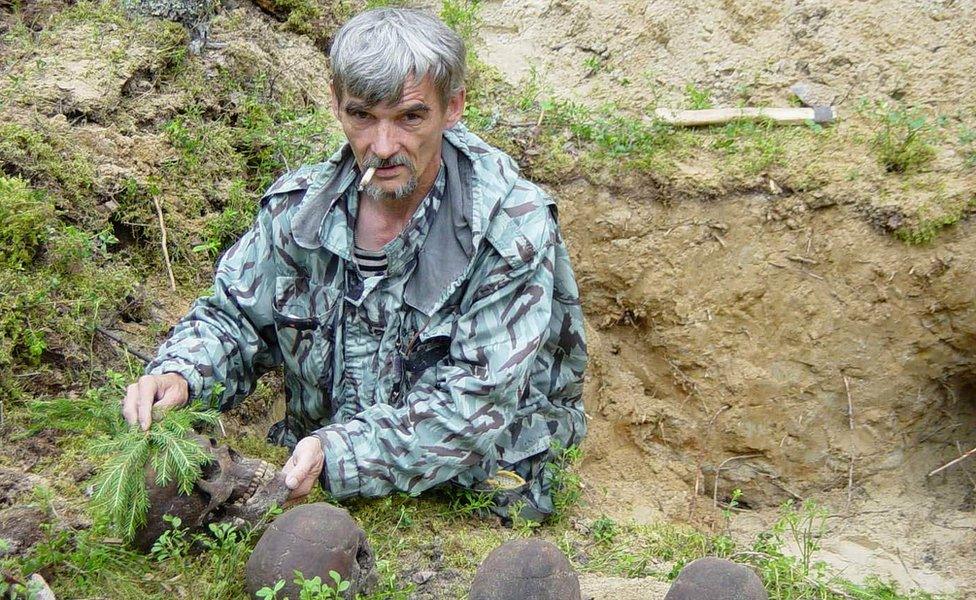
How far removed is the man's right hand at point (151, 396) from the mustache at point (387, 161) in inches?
39.9

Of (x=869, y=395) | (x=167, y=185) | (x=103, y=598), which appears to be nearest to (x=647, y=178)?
(x=869, y=395)

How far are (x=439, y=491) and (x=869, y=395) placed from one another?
2.72 meters

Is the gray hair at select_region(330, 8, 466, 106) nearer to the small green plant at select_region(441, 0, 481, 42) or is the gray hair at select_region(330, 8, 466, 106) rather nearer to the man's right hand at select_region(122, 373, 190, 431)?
the man's right hand at select_region(122, 373, 190, 431)

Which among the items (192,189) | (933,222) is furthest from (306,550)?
(933,222)

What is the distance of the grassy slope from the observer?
3512 mm

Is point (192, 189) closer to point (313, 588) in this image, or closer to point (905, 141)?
point (313, 588)

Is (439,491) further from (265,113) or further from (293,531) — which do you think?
(265,113)

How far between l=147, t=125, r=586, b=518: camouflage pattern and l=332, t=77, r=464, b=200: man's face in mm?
156

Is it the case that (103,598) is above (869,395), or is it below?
above

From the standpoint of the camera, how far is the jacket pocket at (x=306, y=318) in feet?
12.7

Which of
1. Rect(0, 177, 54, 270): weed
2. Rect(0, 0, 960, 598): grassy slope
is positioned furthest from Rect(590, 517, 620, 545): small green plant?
Rect(0, 177, 54, 270): weed

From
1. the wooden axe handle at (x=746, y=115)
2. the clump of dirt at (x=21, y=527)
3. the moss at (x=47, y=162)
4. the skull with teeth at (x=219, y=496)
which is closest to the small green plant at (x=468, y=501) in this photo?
the skull with teeth at (x=219, y=496)

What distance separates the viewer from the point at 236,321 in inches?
155

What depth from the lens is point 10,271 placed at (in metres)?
4.27
